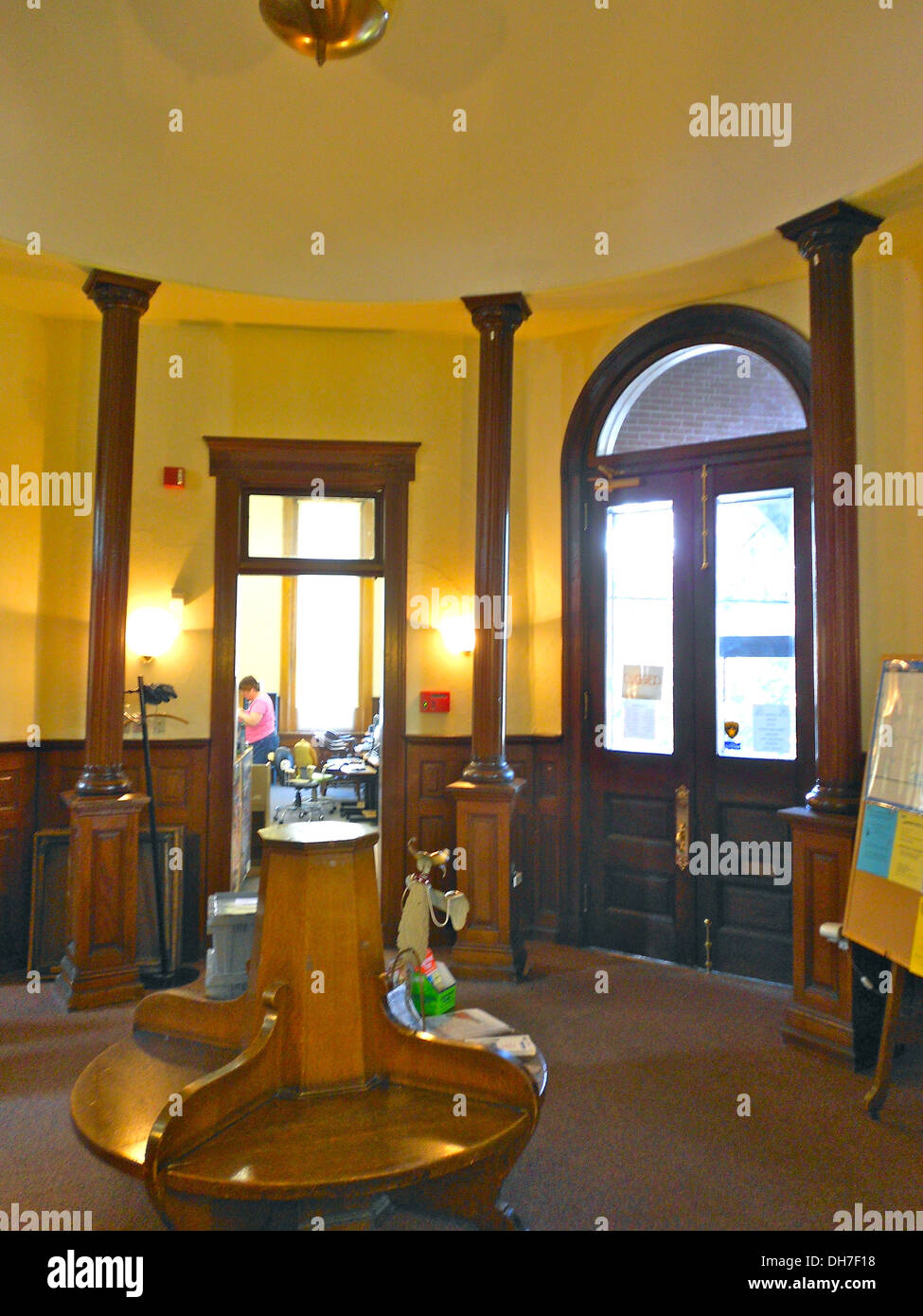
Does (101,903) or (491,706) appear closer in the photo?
(101,903)

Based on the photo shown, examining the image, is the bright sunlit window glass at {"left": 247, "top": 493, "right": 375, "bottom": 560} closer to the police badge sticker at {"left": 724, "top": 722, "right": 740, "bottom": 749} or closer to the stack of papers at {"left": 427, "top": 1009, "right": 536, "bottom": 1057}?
the police badge sticker at {"left": 724, "top": 722, "right": 740, "bottom": 749}

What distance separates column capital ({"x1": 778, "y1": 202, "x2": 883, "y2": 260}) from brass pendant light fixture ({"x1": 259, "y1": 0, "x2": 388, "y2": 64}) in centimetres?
197

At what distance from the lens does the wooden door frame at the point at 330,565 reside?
5.27 m

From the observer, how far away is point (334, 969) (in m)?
1.98

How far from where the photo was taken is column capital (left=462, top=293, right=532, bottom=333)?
193 inches

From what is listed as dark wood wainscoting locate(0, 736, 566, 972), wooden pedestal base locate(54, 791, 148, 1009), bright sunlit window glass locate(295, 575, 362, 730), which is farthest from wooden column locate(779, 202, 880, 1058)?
bright sunlit window glass locate(295, 575, 362, 730)

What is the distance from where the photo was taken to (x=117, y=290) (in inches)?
183

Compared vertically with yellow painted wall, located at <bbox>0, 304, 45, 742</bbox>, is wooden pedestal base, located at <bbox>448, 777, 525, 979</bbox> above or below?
below

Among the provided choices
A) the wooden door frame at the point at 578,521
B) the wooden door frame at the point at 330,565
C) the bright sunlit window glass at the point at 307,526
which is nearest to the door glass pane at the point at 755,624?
the wooden door frame at the point at 578,521

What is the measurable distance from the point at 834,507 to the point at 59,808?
4261 mm

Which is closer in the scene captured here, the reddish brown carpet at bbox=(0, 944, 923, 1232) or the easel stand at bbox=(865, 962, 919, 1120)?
the reddish brown carpet at bbox=(0, 944, 923, 1232)

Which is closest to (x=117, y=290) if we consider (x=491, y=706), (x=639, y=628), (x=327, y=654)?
(x=491, y=706)

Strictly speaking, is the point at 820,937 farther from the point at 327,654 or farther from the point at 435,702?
the point at 327,654
